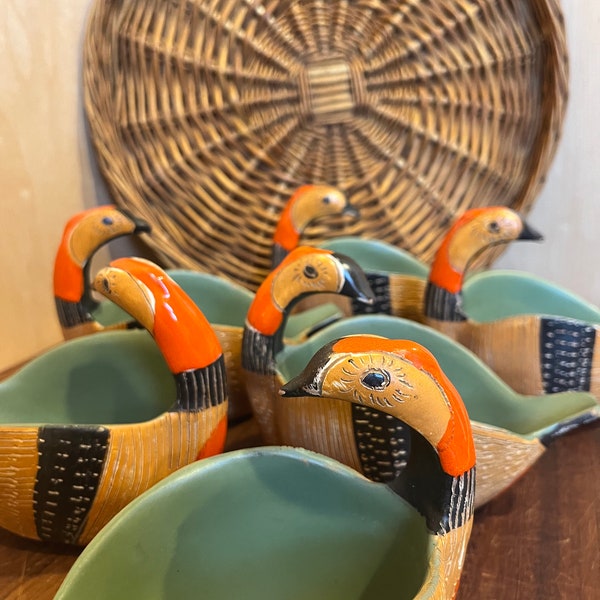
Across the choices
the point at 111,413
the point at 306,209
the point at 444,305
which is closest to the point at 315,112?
the point at 306,209

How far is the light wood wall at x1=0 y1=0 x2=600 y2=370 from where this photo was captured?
50 cm

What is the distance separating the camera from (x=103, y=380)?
40cm

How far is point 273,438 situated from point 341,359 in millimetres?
159

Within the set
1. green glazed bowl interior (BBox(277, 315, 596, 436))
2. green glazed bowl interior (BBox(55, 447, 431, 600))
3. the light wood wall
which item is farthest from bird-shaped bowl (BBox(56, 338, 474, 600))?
the light wood wall

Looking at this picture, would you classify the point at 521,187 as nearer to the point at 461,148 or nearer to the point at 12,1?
the point at 461,148

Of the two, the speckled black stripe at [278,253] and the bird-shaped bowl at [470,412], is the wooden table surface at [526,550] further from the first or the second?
the speckled black stripe at [278,253]

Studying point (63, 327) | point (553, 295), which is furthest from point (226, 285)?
point (553, 295)

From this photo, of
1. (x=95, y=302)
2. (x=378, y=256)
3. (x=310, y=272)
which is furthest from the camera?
(x=378, y=256)

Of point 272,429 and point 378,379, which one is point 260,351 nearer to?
point 272,429

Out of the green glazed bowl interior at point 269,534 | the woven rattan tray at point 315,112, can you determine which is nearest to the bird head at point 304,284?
the green glazed bowl interior at point 269,534

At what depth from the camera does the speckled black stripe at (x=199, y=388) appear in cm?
32

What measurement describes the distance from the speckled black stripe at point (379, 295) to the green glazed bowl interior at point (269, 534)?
26 cm

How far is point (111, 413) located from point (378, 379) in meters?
0.25

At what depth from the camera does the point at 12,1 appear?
0.48 m
